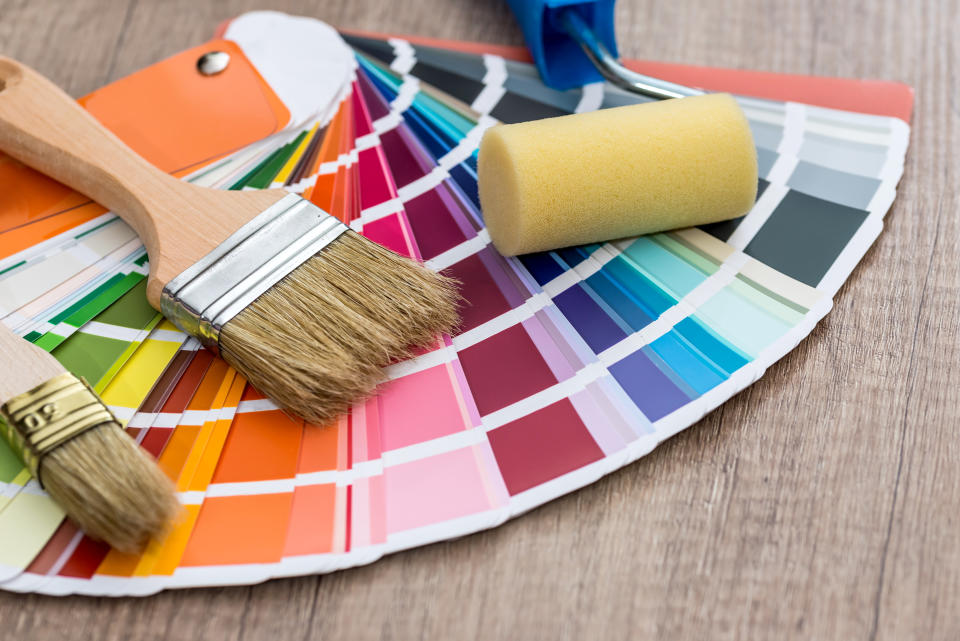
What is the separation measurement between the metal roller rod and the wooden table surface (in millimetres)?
301

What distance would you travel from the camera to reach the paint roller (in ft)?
2.75

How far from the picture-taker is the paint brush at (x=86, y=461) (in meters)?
0.68

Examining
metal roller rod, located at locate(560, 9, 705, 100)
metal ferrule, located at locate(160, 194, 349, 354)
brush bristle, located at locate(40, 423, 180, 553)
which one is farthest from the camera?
metal roller rod, located at locate(560, 9, 705, 100)

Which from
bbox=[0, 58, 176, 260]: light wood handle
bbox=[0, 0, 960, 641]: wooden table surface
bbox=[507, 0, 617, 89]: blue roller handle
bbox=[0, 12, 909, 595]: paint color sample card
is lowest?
bbox=[0, 0, 960, 641]: wooden table surface

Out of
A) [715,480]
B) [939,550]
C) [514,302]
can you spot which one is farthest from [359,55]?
[939,550]

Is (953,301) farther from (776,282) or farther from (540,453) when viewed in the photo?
(540,453)

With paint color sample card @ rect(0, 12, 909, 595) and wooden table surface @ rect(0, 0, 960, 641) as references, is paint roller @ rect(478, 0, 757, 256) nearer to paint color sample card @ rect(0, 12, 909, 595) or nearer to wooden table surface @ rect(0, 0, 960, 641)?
paint color sample card @ rect(0, 12, 909, 595)

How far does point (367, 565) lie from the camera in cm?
72

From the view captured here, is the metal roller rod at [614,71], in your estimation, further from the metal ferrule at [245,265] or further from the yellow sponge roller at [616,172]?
the metal ferrule at [245,265]

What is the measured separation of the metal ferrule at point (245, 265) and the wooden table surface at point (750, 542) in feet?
0.85

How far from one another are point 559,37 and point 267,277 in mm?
553

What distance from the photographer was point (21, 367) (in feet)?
2.45

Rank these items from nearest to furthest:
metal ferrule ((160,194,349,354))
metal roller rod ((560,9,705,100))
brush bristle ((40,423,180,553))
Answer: brush bristle ((40,423,180,553))
metal ferrule ((160,194,349,354))
metal roller rod ((560,9,705,100))

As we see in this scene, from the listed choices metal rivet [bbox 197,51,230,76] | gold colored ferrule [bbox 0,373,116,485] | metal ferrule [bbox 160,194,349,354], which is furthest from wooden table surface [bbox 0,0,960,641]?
metal rivet [bbox 197,51,230,76]
